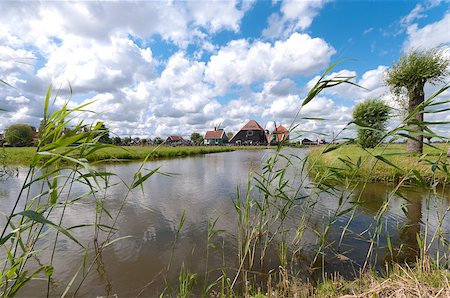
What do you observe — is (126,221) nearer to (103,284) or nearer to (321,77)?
(103,284)

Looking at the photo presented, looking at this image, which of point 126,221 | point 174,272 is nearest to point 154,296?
point 174,272

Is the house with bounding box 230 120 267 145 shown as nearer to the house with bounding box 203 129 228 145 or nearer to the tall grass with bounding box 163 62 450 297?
the house with bounding box 203 129 228 145

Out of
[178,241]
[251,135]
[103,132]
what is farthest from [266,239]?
[251,135]

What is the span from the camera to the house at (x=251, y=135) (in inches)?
2329

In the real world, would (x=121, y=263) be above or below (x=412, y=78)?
below

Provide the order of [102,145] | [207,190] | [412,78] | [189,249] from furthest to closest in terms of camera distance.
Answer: [412,78], [207,190], [189,249], [102,145]

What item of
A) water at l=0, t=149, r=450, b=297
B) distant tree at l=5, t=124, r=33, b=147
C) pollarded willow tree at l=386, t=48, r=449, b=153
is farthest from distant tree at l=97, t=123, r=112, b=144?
pollarded willow tree at l=386, t=48, r=449, b=153

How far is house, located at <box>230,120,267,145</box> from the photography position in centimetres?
5916

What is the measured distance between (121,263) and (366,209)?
5714 millimetres

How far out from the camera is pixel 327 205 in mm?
5840

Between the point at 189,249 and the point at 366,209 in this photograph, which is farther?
the point at 366,209

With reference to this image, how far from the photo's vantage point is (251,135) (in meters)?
59.8

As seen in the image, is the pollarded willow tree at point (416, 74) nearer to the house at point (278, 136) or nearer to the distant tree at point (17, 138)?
the house at point (278, 136)

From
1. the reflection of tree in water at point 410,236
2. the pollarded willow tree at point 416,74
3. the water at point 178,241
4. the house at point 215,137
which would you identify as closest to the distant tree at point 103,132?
the water at point 178,241
